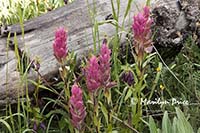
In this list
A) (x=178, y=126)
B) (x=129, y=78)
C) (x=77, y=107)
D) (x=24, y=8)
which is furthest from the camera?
(x=24, y=8)

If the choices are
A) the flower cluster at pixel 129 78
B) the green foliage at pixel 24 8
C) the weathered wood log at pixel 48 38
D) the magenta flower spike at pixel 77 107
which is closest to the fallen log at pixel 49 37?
the weathered wood log at pixel 48 38

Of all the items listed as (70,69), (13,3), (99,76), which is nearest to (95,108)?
(99,76)

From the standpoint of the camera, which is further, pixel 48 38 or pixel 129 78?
pixel 48 38

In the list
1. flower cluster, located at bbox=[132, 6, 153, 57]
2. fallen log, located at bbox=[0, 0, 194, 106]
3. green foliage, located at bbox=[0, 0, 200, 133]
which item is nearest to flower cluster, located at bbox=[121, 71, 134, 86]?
green foliage, located at bbox=[0, 0, 200, 133]

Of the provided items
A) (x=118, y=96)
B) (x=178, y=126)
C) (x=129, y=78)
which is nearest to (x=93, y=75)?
(x=178, y=126)

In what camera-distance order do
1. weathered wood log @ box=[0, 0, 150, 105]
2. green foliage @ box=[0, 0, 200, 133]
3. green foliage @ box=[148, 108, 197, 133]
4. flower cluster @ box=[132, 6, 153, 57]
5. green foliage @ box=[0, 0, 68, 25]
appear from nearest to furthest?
flower cluster @ box=[132, 6, 153, 57], green foliage @ box=[148, 108, 197, 133], green foliage @ box=[0, 0, 200, 133], weathered wood log @ box=[0, 0, 150, 105], green foliage @ box=[0, 0, 68, 25]

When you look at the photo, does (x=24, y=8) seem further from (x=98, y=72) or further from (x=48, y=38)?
(x=98, y=72)

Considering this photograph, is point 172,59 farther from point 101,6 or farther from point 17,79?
point 17,79

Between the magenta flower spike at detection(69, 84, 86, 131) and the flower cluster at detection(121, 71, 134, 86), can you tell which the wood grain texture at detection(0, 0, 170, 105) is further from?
the magenta flower spike at detection(69, 84, 86, 131)
